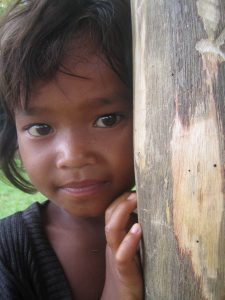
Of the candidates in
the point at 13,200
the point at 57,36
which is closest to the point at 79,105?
the point at 57,36

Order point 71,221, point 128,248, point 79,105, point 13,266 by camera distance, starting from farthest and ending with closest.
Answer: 1. point 71,221
2. point 13,266
3. point 79,105
4. point 128,248

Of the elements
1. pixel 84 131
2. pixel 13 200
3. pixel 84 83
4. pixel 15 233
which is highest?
pixel 84 83

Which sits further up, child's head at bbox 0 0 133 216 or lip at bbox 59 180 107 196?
child's head at bbox 0 0 133 216

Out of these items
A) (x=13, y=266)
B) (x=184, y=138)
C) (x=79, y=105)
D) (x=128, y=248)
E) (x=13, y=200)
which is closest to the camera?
(x=184, y=138)

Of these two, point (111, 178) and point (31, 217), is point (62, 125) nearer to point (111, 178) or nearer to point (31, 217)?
point (111, 178)

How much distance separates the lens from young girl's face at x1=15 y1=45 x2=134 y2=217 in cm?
83

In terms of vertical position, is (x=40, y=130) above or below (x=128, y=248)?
above

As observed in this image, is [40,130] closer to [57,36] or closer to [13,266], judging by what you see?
[57,36]

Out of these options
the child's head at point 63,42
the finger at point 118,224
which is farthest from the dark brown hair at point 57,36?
the finger at point 118,224

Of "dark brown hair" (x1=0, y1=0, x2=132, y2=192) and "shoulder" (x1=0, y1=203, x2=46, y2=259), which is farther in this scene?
"shoulder" (x1=0, y1=203, x2=46, y2=259)

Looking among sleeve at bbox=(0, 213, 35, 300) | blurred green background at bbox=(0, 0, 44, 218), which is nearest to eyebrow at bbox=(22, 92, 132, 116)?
sleeve at bbox=(0, 213, 35, 300)

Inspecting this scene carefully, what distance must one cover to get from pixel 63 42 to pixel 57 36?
0.02 metres

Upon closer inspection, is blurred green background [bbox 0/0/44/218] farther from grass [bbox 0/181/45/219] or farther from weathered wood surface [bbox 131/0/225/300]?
weathered wood surface [bbox 131/0/225/300]

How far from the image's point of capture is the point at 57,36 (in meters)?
0.86
